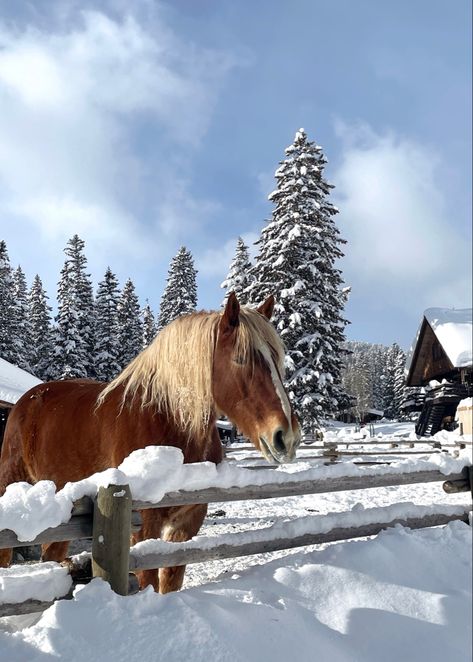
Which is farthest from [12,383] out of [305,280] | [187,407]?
[305,280]

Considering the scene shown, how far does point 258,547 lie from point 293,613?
639 millimetres

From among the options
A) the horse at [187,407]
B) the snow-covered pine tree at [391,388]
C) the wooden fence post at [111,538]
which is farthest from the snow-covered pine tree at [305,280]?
the snow-covered pine tree at [391,388]

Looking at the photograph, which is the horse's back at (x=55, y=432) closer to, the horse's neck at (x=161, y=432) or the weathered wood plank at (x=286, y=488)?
the horse's neck at (x=161, y=432)

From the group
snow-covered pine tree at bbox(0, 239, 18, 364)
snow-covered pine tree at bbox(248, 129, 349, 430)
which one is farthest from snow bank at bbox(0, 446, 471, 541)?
snow-covered pine tree at bbox(0, 239, 18, 364)

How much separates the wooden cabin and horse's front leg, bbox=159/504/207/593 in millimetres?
9514

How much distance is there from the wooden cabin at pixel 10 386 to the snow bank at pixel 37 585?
32.4 feet

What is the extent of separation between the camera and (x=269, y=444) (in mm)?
2990

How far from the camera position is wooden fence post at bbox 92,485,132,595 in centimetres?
266

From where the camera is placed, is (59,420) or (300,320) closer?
(59,420)

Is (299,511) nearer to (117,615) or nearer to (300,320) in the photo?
(117,615)

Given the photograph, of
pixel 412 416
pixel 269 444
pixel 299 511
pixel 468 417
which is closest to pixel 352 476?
pixel 269 444

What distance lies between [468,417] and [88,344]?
2471 centimetres

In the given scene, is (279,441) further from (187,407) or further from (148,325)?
(148,325)

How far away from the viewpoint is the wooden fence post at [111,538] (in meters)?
2.66
